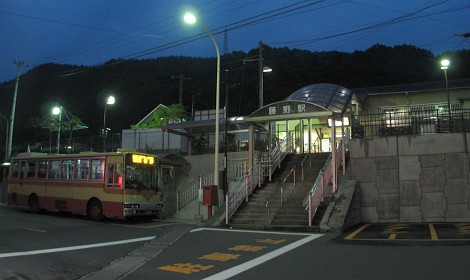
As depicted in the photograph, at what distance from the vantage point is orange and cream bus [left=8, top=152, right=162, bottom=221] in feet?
59.7

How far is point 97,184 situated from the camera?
62.1 feet

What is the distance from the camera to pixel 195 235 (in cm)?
1409

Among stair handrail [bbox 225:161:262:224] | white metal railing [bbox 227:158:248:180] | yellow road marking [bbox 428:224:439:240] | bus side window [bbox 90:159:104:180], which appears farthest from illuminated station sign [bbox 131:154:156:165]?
yellow road marking [bbox 428:224:439:240]

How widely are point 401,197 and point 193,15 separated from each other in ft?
39.1

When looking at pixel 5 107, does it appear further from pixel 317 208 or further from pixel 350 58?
pixel 317 208

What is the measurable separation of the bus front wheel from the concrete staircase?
21.3 feet

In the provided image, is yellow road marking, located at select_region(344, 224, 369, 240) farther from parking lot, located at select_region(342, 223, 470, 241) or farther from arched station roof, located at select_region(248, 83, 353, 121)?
arched station roof, located at select_region(248, 83, 353, 121)

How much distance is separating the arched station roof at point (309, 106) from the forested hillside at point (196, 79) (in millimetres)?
19320

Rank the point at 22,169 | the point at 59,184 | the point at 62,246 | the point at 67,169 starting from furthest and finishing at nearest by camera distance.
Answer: the point at 22,169 → the point at 59,184 → the point at 67,169 → the point at 62,246

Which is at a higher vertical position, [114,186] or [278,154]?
[278,154]

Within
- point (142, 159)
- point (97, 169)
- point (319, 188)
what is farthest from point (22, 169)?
point (319, 188)

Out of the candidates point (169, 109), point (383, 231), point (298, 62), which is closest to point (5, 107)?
point (169, 109)

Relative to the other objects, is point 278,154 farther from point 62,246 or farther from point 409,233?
point 62,246

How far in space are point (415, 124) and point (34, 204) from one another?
19967 millimetres
